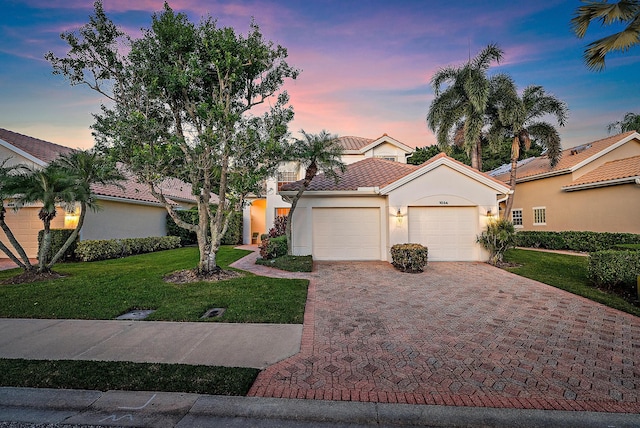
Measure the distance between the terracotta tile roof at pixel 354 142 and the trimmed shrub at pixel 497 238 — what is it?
1116 centimetres

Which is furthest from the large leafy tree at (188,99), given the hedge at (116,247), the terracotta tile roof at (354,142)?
the terracotta tile roof at (354,142)

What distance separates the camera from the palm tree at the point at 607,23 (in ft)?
26.6

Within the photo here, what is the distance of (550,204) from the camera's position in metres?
18.1

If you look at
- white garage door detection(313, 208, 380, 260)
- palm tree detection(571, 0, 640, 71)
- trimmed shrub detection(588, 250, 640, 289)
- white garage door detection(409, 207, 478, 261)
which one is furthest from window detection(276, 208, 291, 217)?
palm tree detection(571, 0, 640, 71)

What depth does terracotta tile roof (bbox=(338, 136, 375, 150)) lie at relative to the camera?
21.5 meters

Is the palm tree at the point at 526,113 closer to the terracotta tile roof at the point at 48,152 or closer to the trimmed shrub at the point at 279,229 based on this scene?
the trimmed shrub at the point at 279,229

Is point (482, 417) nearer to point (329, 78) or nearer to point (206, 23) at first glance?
point (206, 23)

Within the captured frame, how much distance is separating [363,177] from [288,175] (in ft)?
20.8

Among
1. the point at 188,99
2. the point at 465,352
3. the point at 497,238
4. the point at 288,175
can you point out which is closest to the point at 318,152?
the point at 188,99

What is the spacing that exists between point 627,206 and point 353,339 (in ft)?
56.6

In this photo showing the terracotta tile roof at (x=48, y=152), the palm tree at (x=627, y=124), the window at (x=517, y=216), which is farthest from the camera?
the palm tree at (x=627, y=124)

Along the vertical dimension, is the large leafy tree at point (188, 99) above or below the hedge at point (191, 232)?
above

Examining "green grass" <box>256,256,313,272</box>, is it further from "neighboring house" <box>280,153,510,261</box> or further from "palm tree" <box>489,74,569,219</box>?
"palm tree" <box>489,74,569,219</box>

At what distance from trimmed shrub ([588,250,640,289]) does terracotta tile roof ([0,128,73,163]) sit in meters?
21.3
